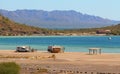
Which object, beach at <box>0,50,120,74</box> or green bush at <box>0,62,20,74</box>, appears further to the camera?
beach at <box>0,50,120,74</box>

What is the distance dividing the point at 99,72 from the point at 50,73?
386cm

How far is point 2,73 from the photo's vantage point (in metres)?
25.4

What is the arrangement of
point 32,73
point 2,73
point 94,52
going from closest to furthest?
point 2,73, point 32,73, point 94,52

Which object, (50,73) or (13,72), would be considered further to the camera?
(50,73)

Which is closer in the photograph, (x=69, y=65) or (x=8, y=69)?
(x=8, y=69)

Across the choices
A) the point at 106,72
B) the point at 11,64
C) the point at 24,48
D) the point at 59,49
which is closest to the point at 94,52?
the point at 59,49

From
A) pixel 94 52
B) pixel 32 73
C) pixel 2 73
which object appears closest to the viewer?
pixel 2 73

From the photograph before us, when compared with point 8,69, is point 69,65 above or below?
below

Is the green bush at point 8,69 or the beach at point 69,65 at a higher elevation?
the green bush at point 8,69

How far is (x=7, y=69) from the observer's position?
83.4 feet

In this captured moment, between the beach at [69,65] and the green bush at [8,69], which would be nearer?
the green bush at [8,69]

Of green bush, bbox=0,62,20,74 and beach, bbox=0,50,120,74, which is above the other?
green bush, bbox=0,62,20,74

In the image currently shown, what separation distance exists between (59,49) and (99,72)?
1341 inches

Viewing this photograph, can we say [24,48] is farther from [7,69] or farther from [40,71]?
[7,69]
